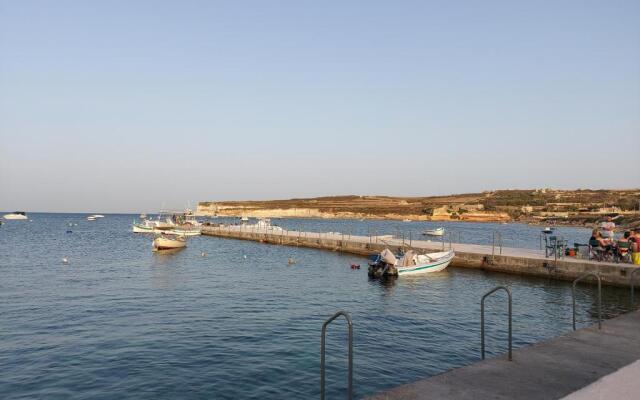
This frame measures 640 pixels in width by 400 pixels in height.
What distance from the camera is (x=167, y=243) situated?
56.1m

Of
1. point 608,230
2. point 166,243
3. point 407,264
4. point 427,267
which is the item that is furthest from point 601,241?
point 166,243

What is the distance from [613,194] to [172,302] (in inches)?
7626

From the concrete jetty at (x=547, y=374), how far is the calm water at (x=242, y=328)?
462cm

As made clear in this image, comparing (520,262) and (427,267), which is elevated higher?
(520,262)

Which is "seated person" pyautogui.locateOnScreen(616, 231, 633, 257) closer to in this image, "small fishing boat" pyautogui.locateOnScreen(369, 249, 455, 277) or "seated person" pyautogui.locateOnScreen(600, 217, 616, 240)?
"seated person" pyautogui.locateOnScreen(600, 217, 616, 240)

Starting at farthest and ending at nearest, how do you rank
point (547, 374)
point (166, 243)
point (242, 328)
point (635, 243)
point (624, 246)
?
point (166, 243) < point (624, 246) < point (635, 243) < point (242, 328) < point (547, 374)

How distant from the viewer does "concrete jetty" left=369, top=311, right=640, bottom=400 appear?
7.23 meters

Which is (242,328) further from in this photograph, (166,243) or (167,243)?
(167,243)

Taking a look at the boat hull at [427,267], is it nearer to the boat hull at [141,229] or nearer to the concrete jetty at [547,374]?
the concrete jetty at [547,374]

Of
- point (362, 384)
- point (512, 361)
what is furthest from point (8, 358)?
point (512, 361)

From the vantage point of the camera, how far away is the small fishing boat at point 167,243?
55156 millimetres

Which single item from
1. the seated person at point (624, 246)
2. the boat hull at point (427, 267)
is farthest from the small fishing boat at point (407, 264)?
the seated person at point (624, 246)

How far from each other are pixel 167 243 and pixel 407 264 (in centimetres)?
3341

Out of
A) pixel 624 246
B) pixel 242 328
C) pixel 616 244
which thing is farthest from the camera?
pixel 616 244
